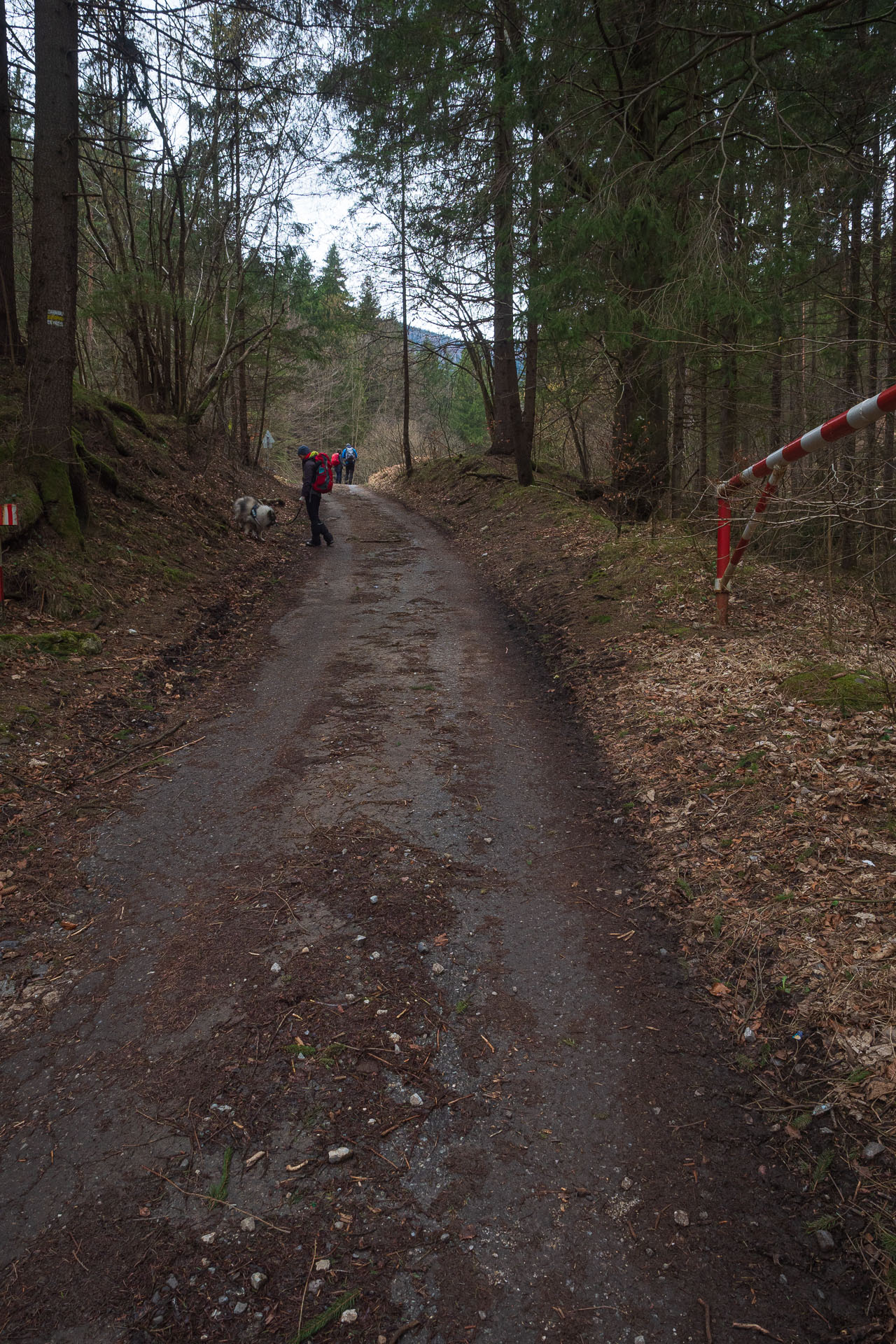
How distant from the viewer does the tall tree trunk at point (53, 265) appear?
820 cm

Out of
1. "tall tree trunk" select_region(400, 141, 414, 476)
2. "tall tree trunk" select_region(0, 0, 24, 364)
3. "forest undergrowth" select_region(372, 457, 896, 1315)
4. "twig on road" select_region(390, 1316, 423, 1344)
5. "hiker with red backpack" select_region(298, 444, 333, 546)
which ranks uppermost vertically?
"tall tree trunk" select_region(400, 141, 414, 476)

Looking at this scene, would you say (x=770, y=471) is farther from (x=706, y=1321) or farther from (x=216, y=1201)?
(x=216, y=1201)

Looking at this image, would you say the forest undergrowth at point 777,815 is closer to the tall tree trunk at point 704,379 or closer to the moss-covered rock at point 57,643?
the tall tree trunk at point 704,379

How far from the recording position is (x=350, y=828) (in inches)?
180

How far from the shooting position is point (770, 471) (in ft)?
18.8

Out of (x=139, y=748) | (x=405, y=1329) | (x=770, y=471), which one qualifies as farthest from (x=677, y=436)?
(x=405, y=1329)

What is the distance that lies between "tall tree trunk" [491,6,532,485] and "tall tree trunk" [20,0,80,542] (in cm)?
526

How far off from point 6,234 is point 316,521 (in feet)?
20.8

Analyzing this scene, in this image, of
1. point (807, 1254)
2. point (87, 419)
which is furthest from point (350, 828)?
Answer: point (87, 419)

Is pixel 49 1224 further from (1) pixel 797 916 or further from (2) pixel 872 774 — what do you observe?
(2) pixel 872 774

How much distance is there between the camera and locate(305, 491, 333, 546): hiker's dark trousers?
14398mm

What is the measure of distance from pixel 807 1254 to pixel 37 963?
327 cm

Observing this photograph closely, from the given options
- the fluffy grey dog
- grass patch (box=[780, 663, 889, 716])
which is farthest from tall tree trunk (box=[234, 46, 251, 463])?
grass patch (box=[780, 663, 889, 716])

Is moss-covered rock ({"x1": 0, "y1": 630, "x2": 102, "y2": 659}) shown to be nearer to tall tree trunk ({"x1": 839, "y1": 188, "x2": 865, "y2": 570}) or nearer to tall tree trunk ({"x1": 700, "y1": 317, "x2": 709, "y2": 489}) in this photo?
tall tree trunk ({"x1": 700, "y1": 317, "x2": 709, "y2": 489})
